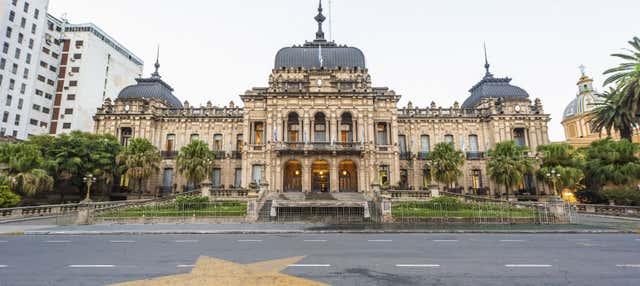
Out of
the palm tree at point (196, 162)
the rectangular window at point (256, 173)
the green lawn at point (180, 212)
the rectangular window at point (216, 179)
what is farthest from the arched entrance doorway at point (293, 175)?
the green lawn at point (180, 212)

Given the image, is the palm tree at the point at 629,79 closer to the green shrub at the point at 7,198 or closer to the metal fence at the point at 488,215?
the metal fence at the point at 488,215

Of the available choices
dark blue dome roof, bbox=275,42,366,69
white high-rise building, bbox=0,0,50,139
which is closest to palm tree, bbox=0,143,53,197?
dark blue dome roof, bbox=275,42,366,69

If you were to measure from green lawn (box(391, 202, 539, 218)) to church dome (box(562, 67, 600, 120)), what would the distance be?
6482cm

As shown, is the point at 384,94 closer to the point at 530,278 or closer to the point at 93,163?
the point at 530,278

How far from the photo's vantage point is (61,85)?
5938cm

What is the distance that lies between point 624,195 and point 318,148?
30.6m

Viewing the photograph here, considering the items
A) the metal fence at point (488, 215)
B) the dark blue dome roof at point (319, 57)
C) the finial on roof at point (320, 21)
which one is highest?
the finial on roof at point (320, 21)

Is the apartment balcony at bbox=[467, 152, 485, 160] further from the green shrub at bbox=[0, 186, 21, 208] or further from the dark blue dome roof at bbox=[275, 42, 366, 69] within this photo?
the green shrub at bbox=[0, 186, 21, 208]

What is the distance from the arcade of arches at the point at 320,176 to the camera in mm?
35562

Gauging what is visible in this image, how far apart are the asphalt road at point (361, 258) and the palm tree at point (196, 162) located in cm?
1609

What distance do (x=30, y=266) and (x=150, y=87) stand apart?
40.2 m

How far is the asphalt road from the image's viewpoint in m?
7.63

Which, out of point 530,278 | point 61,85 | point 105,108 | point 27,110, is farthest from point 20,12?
point 530,278

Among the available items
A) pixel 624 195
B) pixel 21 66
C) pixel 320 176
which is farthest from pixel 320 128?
pixel 21 66
